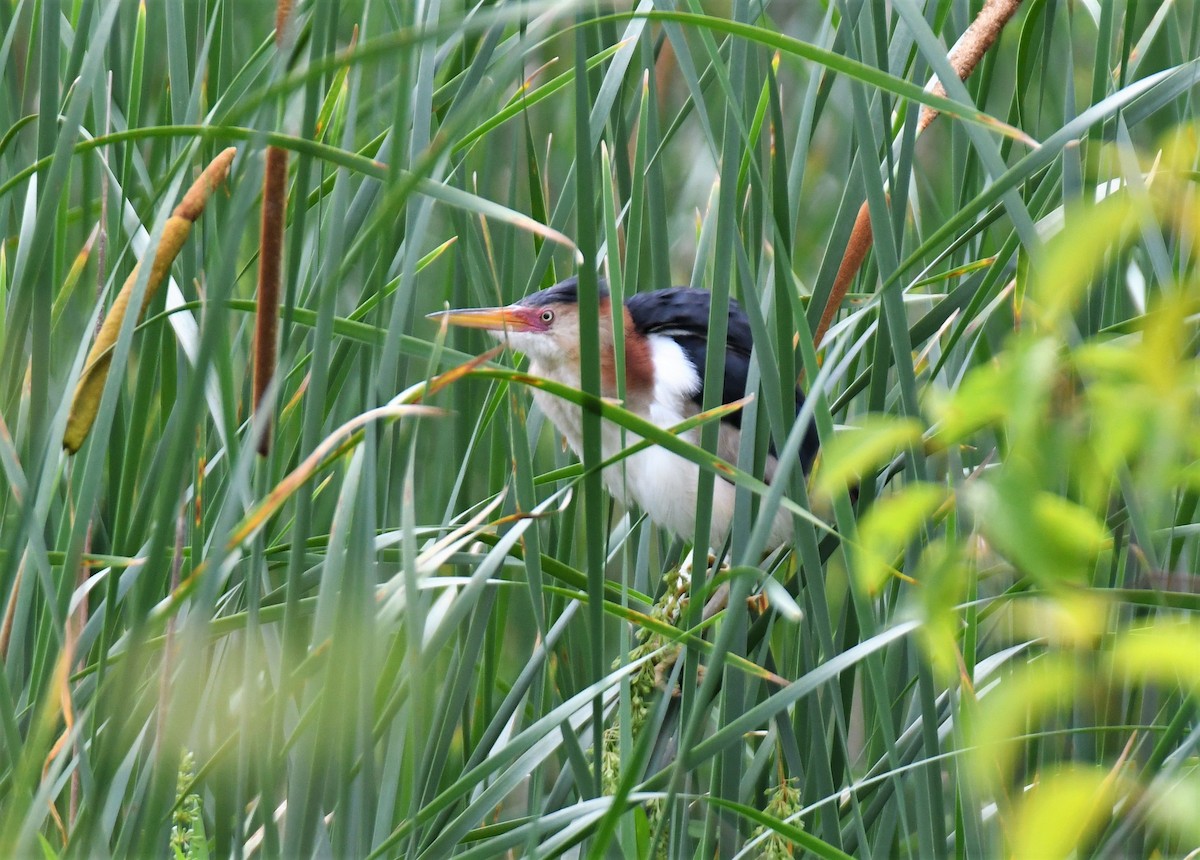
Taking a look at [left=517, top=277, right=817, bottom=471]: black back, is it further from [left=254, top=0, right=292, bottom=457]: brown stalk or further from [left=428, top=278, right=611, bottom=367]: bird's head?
[left=254, top=0, right=292, bottom=457]: brown stalk

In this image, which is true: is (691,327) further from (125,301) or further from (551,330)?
(125,301)

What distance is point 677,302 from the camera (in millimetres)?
1483

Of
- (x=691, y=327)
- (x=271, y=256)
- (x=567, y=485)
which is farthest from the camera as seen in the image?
(x=691, y=327)

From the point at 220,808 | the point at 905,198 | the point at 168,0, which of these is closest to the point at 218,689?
the point at 220,808

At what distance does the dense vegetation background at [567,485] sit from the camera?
20.9 inches

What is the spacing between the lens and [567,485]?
936 millimetres

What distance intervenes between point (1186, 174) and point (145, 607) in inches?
21.4

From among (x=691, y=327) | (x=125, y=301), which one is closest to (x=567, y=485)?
(x=125, y=301)

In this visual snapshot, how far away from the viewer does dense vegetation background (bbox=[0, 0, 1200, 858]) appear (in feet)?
1.74

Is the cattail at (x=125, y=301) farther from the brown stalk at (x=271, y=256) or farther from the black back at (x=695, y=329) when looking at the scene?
the black back at (x=695, y=329)

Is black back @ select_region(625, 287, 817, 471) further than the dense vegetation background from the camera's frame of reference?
Yes

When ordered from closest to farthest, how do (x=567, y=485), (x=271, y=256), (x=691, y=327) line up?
(x=271, y=256), (x=567, y=485), (x=691, y=327)

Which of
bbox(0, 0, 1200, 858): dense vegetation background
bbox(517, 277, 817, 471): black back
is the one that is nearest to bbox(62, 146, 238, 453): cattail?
bbox(0, 0, 1200, 858): dense vegetation background

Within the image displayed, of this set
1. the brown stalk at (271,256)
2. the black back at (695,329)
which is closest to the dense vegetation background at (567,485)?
the brown stalk at (271,256)
